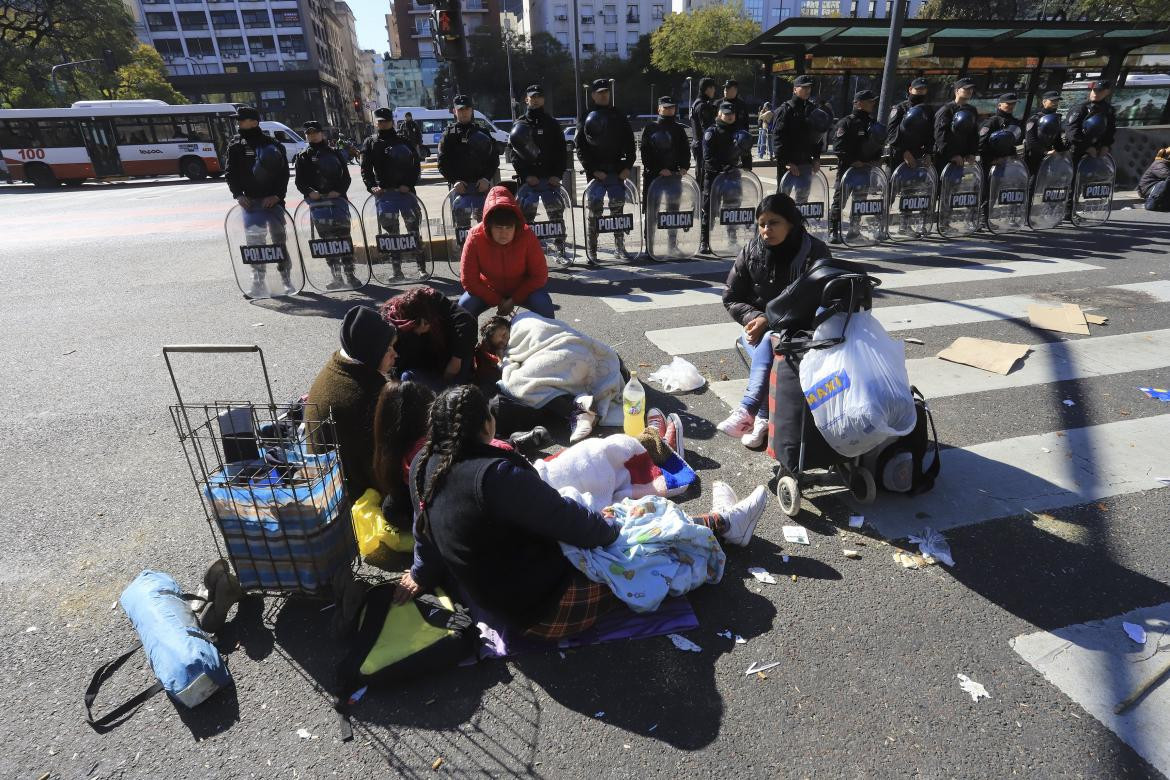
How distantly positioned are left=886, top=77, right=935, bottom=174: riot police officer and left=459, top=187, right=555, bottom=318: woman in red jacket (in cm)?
669

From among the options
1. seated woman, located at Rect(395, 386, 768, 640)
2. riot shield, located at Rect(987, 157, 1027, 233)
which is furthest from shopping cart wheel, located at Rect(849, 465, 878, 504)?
riot shield, located at Rect(987, 157, 1027, 233)

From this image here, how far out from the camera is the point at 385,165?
8.43 meters

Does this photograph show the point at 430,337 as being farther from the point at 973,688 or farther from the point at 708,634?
the point at 973,688

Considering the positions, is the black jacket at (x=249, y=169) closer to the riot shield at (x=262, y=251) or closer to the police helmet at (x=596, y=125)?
the riot shield at (x=262, y=251)

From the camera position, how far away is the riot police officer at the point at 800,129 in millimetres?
9000

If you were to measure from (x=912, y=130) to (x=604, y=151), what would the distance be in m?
4.50

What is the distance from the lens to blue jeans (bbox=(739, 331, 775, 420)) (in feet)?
13.9

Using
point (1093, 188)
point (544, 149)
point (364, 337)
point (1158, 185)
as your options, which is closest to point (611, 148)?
point (544, 149)

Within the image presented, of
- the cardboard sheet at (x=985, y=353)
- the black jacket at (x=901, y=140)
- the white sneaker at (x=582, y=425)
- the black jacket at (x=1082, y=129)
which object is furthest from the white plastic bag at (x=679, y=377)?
the black jacket at (x=1082, y=129)

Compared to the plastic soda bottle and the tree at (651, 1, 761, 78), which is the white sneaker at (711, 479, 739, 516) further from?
the tree at (651, 1, 761, 78)

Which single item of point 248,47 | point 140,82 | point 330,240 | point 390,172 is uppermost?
point 248,47

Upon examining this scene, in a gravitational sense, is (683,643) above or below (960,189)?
below

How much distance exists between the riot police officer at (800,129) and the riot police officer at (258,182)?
652 centimetres

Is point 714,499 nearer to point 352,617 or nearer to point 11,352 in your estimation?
point 352,617
